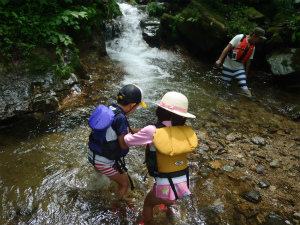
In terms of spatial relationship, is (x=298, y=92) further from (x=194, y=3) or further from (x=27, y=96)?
(x=27, y=96)

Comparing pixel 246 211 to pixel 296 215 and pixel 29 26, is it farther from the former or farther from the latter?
pixel 29 26

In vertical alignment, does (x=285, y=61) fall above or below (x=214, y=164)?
above

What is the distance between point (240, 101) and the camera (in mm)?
5637

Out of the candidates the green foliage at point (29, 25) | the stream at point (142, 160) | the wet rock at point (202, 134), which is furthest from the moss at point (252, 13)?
the green foliage at point (29, 25)

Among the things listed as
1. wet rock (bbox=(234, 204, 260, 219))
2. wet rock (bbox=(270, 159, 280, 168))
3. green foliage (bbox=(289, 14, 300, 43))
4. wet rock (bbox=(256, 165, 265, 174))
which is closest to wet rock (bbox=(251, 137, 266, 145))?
wet rock (bbox=(270, 159, 280, 168))

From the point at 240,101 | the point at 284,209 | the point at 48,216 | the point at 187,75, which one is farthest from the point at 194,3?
the point at 48,216

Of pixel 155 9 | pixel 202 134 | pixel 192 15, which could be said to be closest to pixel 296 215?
pixel 202 134

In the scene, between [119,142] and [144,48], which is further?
[144,48]

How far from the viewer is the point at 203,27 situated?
25.3ft

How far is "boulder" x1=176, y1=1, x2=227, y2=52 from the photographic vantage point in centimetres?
755

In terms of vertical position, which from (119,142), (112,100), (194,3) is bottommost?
(112,100)

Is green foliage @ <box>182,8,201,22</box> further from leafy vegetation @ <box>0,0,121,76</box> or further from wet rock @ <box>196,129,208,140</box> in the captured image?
wet rock @ <box>196,129,208,140</box>

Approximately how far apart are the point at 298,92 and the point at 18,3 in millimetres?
8351

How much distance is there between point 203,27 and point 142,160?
6.38 meters
